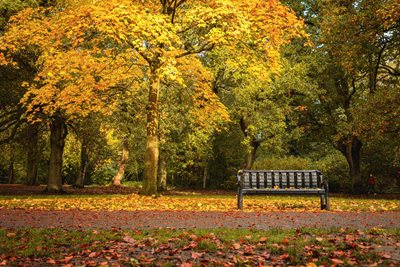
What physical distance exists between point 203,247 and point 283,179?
25.0 feet

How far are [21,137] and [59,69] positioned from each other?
9.98 metres

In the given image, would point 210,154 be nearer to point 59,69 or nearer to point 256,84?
point 256,84

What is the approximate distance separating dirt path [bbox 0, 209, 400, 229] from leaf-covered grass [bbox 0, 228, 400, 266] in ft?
3.30

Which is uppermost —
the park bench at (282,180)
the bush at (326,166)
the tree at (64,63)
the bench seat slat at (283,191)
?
the tree at (64,63)

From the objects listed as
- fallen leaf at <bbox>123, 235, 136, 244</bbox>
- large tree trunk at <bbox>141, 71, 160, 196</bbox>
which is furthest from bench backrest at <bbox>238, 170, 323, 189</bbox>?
fallen leaf at <bbox>123, 235, 136, 244</bbox>

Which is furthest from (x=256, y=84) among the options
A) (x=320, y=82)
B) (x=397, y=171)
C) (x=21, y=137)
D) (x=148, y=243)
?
(x=148, y=243)

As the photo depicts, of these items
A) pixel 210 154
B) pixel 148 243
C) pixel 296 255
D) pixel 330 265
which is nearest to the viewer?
pixel 330 265

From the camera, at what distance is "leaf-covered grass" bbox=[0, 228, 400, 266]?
5871mm

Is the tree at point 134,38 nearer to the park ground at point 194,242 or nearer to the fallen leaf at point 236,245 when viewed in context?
the park ground at point 194,242

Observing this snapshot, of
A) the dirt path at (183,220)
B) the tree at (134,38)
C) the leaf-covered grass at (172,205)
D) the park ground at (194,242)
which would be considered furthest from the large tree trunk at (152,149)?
the park ground at (194,242)

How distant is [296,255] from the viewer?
6.06 metres

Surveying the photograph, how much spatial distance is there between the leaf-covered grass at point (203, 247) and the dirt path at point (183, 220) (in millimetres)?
1005

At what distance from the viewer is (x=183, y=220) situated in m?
10.2

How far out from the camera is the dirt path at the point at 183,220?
9172mm
